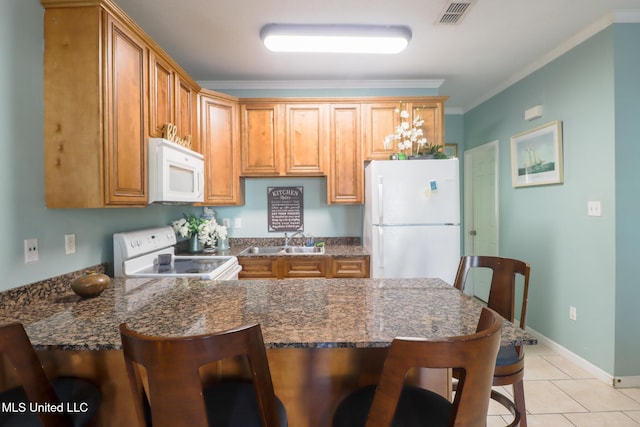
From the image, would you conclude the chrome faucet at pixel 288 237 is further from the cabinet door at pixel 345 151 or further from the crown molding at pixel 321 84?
the crown molding at pixel 321 84

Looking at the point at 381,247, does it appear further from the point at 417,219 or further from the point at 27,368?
the point at 27,368

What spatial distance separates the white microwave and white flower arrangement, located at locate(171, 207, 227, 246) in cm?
60

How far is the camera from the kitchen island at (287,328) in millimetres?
1025

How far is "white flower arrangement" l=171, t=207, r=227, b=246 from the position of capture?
9.71 ft

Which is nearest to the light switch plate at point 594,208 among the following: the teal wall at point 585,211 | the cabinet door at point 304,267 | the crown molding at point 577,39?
the teal wall at point 585,211

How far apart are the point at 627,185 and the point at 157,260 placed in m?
3.35

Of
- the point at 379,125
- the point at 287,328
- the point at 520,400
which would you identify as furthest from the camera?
the point at 379,125

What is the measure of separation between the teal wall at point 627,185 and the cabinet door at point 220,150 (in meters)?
3.02

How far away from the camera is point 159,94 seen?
6.94 feet

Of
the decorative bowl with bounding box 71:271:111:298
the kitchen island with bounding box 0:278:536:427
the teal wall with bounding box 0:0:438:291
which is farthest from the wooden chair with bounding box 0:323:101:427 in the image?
the teal wall with bounding box 0:0:438:291

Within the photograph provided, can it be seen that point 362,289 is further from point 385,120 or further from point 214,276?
point 385,120

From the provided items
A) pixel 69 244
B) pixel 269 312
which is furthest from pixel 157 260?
pixel 269 312

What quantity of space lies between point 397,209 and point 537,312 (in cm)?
170

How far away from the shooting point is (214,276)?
6.93 ft
